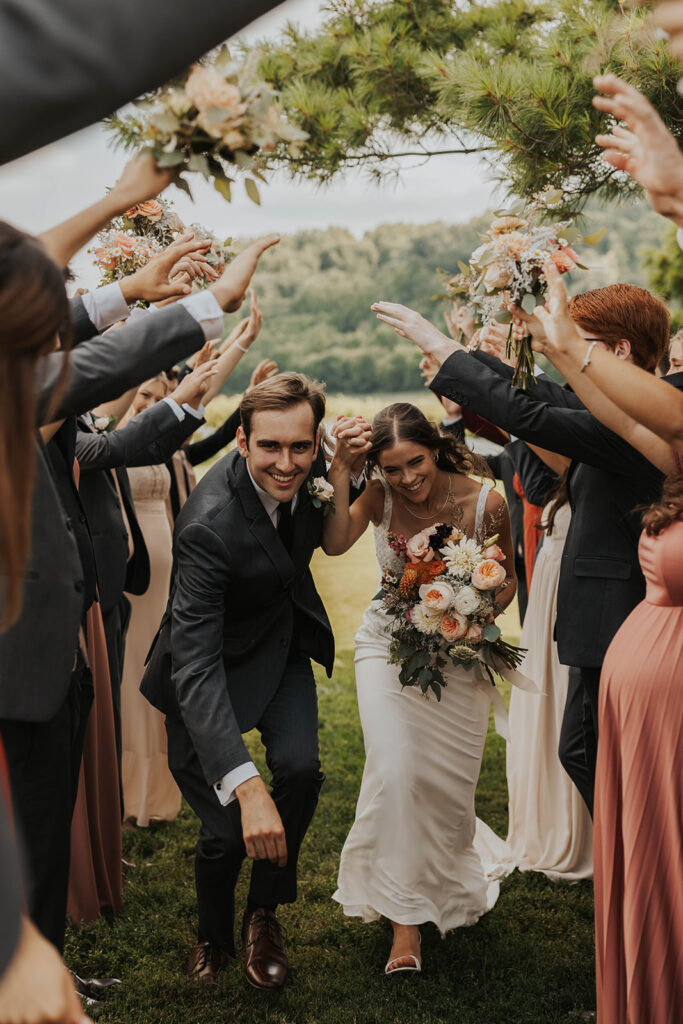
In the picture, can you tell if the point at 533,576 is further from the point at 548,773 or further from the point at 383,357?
the point at 383,357

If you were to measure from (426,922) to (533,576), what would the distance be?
176 centimetres

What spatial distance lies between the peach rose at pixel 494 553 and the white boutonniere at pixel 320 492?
70cm

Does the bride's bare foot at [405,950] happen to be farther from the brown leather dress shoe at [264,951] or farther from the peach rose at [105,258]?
the peach rose at [105,258]

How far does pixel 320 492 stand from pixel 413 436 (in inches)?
22.6

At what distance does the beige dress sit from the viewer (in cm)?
548

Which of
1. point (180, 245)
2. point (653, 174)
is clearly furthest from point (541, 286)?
point (180, 245)

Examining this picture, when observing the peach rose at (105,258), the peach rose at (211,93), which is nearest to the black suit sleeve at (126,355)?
the peach rose at (211,93)

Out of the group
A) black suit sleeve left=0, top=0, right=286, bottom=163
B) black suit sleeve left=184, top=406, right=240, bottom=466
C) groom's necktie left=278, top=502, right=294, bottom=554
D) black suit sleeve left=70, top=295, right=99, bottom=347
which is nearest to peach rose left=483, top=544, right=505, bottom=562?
groom's necktie left=278, top=502, right=294, bottom=554

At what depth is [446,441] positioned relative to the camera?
176 inches

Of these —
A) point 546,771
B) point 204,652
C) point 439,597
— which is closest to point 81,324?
point 204,652

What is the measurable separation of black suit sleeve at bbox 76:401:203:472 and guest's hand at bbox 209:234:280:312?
5.34 ft

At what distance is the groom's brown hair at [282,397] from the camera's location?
3748 millimetres

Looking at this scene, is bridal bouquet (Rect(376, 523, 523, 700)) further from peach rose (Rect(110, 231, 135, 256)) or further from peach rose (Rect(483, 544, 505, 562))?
peach rose (Rect(110, 231, 135, 256))

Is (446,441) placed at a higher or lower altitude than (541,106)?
lower
